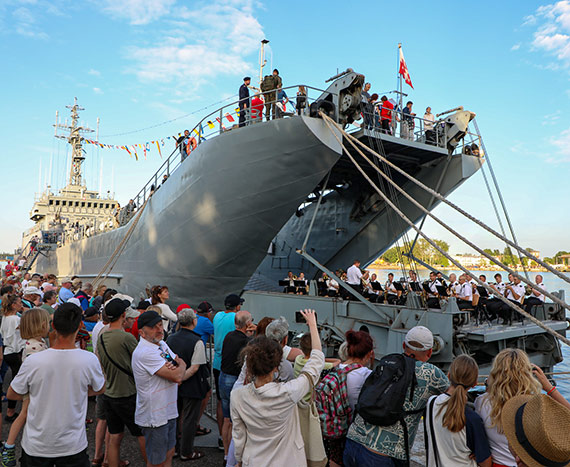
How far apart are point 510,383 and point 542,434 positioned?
56cm

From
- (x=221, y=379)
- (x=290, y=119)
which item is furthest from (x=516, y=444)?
(x=290, y=119)


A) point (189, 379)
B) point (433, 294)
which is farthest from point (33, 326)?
point (433, 294)

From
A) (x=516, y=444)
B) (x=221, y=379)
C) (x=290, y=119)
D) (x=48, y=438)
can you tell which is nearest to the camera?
(x=516, y=444)

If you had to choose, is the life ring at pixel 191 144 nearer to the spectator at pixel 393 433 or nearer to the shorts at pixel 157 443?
the shorts at pixel 157 443

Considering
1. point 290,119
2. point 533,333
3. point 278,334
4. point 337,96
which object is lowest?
point 533,333

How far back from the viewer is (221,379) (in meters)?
4.24

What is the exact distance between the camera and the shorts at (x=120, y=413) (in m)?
3.74

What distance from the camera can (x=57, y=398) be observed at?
2662mm

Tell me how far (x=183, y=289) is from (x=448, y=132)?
Answer: 8475 mm

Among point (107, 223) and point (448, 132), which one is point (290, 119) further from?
point (107, 223)

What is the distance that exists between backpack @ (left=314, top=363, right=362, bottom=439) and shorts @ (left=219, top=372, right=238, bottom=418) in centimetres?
140

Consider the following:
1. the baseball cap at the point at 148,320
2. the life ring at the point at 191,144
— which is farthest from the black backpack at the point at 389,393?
the life ring at the point at 191,144

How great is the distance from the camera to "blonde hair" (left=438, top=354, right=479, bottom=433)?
239cm

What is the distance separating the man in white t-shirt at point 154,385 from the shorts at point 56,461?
2.08ft
